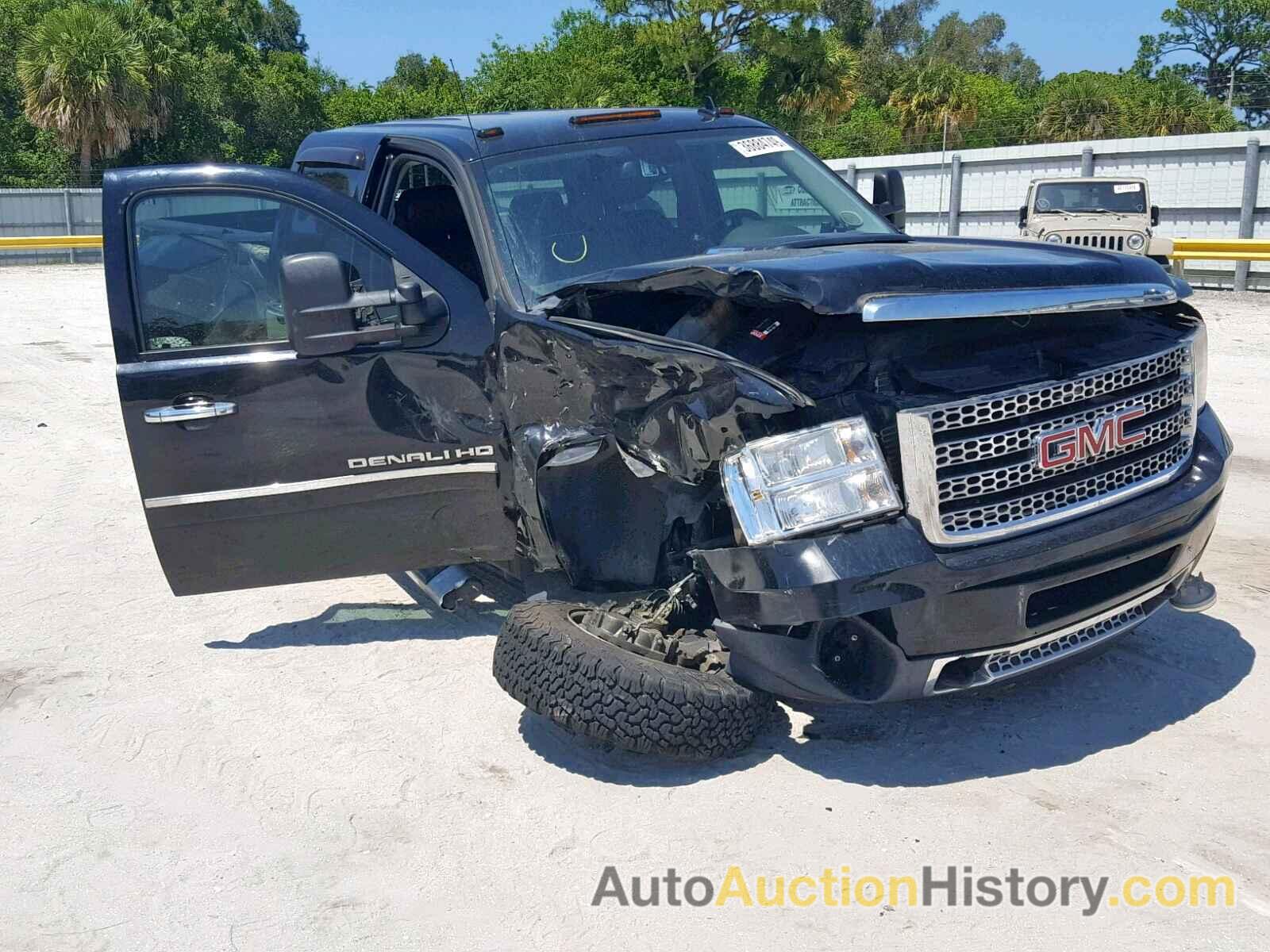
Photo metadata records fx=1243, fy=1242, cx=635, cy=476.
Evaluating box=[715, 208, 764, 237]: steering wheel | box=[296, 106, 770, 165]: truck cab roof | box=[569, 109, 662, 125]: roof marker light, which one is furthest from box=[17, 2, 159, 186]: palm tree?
box=[715, 208, 764, 237]: steering wheel

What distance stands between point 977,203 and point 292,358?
1984 centimetres

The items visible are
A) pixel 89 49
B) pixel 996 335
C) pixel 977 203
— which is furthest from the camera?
pixel 89 49

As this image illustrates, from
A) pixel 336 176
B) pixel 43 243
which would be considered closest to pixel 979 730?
pixel 336 176

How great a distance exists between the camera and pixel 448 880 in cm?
317

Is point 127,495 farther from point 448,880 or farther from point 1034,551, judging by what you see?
point 1034,551

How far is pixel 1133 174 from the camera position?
20.1 m

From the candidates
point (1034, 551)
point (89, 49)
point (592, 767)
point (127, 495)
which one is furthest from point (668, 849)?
point (89, 49)

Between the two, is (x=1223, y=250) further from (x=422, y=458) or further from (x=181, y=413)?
(x=181, y=413)

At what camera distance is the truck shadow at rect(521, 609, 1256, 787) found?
3.65 meters

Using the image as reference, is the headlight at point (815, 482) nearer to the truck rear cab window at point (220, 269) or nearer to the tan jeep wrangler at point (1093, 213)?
the truck rear cab window at point (220, 269)

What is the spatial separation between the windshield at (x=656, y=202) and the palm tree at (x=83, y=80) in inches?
1275

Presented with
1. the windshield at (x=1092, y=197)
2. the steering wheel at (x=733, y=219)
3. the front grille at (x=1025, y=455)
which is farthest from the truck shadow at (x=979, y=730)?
the windshield at (x=1092, y=197)

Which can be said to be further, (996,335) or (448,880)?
(996,335)

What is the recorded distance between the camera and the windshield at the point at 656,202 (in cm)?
439
